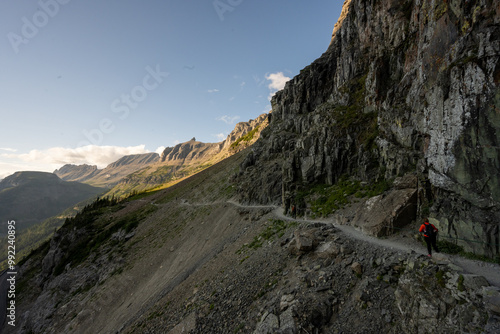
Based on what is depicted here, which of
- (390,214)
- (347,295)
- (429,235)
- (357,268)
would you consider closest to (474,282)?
(429,235)

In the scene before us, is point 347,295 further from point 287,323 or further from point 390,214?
point 390,214

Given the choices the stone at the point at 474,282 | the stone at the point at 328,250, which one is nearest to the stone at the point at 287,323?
the stone at the point at 328,250

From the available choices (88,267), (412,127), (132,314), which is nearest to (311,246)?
(412,127)

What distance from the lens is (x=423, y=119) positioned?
1984cm

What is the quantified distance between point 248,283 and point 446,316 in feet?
43.6

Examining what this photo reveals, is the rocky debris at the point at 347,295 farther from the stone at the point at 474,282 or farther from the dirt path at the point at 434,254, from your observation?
the dirt path at the point at 434,254

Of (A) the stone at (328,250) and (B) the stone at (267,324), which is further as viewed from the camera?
(A) the stone at (328,250)

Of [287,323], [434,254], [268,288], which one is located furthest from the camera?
[268,288]

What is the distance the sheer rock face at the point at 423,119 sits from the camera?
13.9m

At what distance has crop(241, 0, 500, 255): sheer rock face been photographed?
45.5 feet

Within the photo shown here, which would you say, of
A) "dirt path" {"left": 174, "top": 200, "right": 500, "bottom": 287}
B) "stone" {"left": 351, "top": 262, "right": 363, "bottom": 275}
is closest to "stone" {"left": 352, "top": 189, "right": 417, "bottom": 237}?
"dirt path" {"left": 174, "top": 200, "right": 500, "bottom": 287}

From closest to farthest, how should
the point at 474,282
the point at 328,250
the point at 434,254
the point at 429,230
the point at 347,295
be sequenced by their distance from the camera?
the point at 474,282 < the point at 347,295 < the point at 434,254 < the point at 429,230 < the point at 328,250

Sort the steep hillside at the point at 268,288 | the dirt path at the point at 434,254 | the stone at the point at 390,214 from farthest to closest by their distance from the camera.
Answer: the stone at the point at 390,214 → the dirt path at the point at 434,254 → the steep hillside at the point at 268,288

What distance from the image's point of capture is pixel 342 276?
14.3 metres
